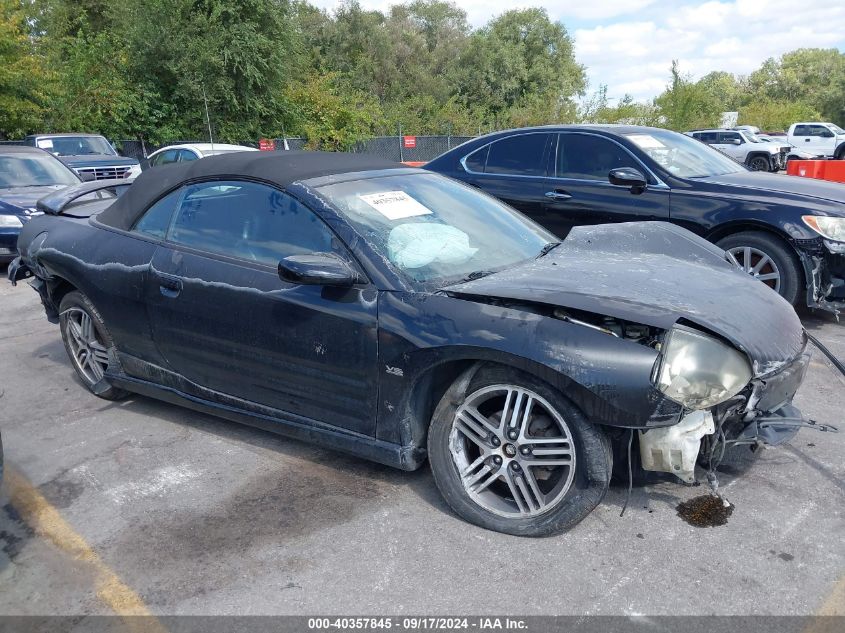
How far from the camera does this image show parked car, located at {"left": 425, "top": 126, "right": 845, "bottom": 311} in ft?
18.1

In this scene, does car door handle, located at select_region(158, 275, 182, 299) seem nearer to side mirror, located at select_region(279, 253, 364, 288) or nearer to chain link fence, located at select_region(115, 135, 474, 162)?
side mirror, located at select_region(279, 253, 364, 288)

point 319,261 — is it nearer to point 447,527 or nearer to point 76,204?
point 447,527

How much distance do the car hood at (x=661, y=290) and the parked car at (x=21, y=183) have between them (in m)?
7.69

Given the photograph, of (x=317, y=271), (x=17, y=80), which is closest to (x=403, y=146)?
(x=17, y=80)

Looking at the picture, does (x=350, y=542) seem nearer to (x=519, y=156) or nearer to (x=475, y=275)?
(x=475, y=275)

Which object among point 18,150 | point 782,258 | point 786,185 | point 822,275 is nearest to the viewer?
point 822,275

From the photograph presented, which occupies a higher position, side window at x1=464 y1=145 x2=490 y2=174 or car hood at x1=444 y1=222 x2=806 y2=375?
side window at x1=464 y1=145 x2=490 y2=174

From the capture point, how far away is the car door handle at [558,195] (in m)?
6.62

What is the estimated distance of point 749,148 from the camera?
26.0 m

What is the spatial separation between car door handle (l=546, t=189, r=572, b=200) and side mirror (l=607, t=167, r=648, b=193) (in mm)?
449

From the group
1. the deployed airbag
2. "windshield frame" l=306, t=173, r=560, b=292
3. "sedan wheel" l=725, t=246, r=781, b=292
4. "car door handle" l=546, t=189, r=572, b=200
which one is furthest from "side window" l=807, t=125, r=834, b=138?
the deployed airbag

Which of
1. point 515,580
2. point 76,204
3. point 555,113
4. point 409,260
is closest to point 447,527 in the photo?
point 515,580

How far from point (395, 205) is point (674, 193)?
346 cm

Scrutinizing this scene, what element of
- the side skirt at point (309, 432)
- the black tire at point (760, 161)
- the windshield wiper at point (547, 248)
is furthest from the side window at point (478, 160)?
the black tire at point (760, 161)
